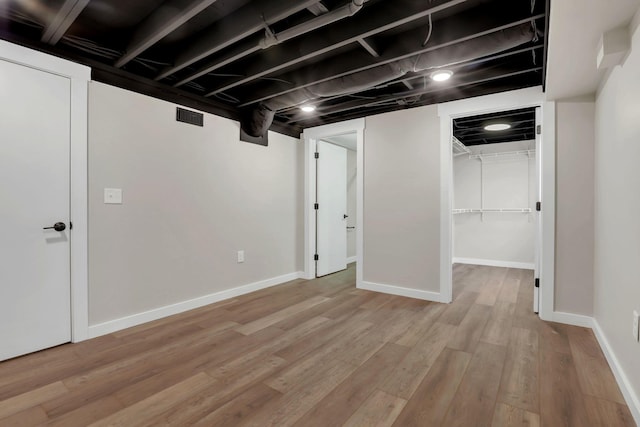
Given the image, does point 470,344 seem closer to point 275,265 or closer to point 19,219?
point 275,265

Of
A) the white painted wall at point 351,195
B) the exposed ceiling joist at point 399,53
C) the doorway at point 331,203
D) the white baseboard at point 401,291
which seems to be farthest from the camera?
the white painted wall at point 351,195

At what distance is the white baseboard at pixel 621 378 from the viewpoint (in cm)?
152

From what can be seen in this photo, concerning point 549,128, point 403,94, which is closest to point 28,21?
point 403,94

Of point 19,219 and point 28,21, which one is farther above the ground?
point 28,21

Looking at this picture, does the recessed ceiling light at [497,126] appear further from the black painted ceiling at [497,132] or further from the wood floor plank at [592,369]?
the wood floor plank at [592,369]

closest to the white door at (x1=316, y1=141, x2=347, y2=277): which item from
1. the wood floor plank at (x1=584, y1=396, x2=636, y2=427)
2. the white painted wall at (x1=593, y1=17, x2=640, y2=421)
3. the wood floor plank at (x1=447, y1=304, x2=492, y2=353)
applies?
the wood floor plank at (x1=447, y1=304, x2=492, y2=353)

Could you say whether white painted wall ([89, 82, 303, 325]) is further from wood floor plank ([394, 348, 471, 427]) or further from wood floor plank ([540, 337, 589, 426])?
wood floor plank ([540, 337, 589, 426])

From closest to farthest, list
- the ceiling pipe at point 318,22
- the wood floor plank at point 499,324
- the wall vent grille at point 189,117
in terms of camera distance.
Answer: the ceiling pipe at point 318,22, the wood floor plank at point 499,324, the wall vent grille at point 189,117

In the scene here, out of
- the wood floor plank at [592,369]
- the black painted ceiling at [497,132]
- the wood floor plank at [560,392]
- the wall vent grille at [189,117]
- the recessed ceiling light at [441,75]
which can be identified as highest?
the black painted ceiling at [497,132]

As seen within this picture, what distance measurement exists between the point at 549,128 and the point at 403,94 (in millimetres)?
1395

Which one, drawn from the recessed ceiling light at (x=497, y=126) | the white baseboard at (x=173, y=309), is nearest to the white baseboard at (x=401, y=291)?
the white baseboard at (x=173, y=309)

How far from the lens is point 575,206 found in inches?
109

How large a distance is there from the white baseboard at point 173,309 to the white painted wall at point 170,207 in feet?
0.16

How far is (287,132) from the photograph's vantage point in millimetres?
4340
